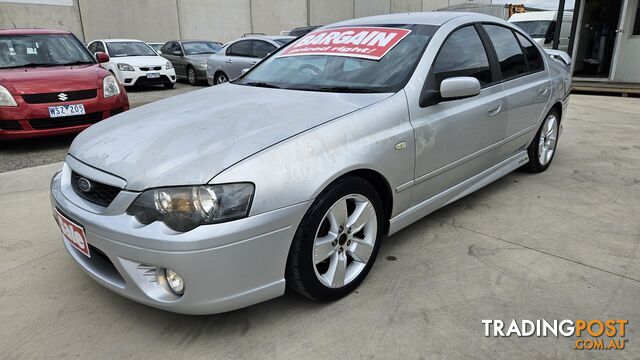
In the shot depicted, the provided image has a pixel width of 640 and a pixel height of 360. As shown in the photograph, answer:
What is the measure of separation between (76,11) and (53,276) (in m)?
19.7

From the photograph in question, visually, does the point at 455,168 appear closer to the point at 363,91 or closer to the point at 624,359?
the point at 363,91

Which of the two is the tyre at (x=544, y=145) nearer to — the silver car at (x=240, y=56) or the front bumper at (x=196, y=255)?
the front bumper at (x=196, y=255)

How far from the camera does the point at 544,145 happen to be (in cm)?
427

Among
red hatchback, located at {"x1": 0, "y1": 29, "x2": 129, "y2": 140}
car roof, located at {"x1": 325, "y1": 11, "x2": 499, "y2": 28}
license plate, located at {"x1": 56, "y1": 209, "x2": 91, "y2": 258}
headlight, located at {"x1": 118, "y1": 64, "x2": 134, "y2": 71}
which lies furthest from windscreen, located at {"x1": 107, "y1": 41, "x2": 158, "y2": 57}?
license plate, located at {"x1": 56, "y1": 209, "x2": 91, "y2": 258}

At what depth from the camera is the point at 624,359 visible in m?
1.93

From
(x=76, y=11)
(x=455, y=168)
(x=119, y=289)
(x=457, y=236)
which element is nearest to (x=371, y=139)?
(x=455, y=168)

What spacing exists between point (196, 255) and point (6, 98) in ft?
15.1

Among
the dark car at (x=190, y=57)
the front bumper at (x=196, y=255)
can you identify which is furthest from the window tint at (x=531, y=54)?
the dark car at (x=190, y=57)

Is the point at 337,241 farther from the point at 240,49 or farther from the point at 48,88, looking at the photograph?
the point at 240,49

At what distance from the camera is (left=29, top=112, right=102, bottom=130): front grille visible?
17.1ft

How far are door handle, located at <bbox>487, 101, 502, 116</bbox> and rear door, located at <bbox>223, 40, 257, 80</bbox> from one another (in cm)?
724

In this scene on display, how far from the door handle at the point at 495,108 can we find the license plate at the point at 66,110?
182 inches

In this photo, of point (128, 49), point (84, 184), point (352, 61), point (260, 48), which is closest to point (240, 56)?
point (260, 48)

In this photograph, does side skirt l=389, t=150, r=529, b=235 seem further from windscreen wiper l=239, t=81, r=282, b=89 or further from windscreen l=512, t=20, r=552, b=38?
windscreen l=512, t=20, r=552, b=38
